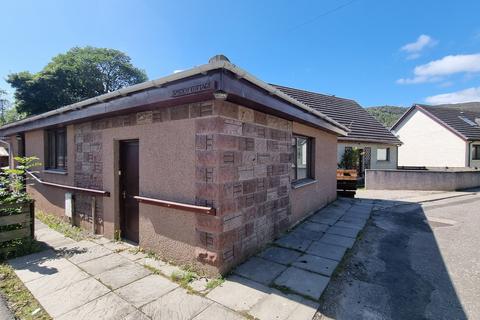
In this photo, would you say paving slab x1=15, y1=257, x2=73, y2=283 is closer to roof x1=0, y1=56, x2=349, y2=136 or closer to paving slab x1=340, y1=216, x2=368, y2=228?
roof x1=0, y1=56, x2=349, y2=136

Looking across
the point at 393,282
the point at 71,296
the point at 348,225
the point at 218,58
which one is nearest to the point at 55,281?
the point at 71,296

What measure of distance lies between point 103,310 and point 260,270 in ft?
6.99

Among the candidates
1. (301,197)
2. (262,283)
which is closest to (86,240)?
(262,283)

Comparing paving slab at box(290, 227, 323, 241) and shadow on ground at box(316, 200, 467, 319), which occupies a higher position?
paving slab at box(290, 227, 323, 241)

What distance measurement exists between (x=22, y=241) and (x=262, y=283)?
4768 mm

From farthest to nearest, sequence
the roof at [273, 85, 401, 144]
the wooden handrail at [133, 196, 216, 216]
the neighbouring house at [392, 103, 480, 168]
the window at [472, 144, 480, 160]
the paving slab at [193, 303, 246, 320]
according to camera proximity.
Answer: the window at [472, 144, 480, 160] → the neighbouring house at [392, 103, 480, 168] → the roof at [273, 85, 401, 144] → the wooden handrail at [133, 196, 216, 216] → the paving slab at [193, 303, 246, 320]

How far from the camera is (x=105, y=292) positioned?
3176 millimetres

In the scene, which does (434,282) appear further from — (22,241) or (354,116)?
(354,116)

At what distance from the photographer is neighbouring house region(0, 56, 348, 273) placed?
343 cm

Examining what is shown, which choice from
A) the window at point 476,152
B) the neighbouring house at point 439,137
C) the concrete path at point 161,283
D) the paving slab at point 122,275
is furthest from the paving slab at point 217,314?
the window at point 476,152

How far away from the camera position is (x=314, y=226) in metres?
6.02

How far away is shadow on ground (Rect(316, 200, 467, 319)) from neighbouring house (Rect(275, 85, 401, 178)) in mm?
10503

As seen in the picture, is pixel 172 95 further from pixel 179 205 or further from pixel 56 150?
pixel 56 150

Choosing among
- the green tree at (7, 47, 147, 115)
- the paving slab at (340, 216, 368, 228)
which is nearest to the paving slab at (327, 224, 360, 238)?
the paving slab at (340, 216, 368, 228)
